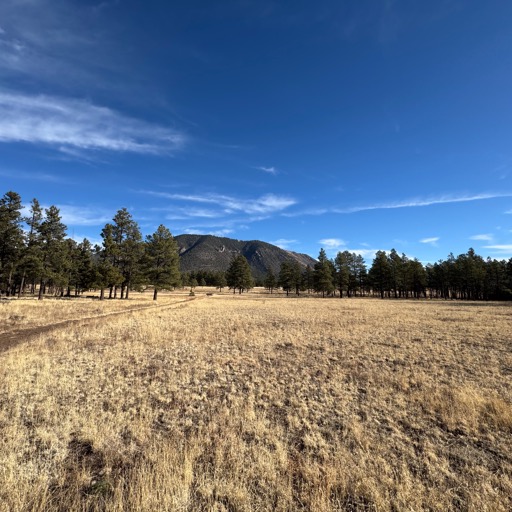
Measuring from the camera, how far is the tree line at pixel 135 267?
44562 millimetres

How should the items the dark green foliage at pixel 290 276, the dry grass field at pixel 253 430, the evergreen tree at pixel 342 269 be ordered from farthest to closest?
the dark green foliage at pixel 290 276, the evergreen tree at pixel 342 269, the dry grass field at pixel 253 430

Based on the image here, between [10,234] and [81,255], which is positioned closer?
[10,234]

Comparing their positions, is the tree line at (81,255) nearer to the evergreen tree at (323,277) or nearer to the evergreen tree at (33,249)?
the evergreen tree at (33,249)

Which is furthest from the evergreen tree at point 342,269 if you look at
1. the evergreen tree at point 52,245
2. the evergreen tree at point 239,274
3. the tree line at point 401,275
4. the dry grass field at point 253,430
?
the dry grass field at point 253,430

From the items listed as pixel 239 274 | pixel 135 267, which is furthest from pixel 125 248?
pixel 239 274

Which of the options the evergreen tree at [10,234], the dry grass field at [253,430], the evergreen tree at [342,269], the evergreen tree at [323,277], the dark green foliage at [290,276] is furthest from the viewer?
the dark green foliage at [290,276]

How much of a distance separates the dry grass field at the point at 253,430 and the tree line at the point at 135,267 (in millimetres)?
36847

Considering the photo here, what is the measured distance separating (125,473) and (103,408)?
3.50 metres

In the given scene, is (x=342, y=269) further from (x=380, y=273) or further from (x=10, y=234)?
(x=10, y=234)

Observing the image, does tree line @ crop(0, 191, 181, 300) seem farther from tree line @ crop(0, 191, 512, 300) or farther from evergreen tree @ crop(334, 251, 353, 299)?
evergreen tree @ crop(334, 251, 353, 299)

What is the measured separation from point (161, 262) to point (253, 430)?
2171 inches

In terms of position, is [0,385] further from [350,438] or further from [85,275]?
[85,275]

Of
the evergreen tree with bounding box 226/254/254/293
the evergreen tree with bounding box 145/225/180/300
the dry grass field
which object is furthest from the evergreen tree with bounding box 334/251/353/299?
the dry grass field

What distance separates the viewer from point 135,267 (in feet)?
178
